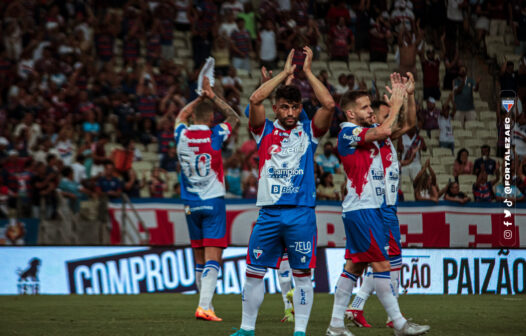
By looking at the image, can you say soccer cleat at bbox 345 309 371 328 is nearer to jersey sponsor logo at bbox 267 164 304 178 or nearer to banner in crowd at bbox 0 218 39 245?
jersey sponsor logo at bbox 267 164 304 178

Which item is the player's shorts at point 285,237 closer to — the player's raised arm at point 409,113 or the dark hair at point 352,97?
the dark hair at point 352,97

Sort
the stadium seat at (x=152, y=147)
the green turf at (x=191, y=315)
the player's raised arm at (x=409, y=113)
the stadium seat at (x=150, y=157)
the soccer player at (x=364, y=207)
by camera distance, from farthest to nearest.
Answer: the stadium seat at (x=152, y=147) → the stadium seat at (x=150, y=157) → the green turf at (x=191, y=315) → the player's raised arm at (x=409, y=113) → the soccer player at (x=364, y=207)

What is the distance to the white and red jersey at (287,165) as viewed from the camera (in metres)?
6.64

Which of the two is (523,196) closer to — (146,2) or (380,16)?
(380,16)

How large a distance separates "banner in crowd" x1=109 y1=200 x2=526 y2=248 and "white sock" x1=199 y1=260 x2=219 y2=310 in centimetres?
541

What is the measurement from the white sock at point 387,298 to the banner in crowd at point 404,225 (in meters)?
7.58

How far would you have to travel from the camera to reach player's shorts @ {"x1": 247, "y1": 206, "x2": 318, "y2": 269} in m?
6.57

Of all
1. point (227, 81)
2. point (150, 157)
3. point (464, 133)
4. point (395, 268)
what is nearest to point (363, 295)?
point (395, 268)

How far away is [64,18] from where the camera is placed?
20422 mm

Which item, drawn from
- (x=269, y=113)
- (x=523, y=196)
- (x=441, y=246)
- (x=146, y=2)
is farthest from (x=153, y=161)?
(x=523, y=196)

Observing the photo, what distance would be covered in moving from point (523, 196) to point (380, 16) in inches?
262

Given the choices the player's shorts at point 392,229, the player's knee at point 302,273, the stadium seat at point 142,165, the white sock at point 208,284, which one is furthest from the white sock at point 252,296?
the stadium seat at point 142,165

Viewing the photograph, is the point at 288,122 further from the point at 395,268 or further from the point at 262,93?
the point at 395,268

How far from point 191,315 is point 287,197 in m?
3.65
